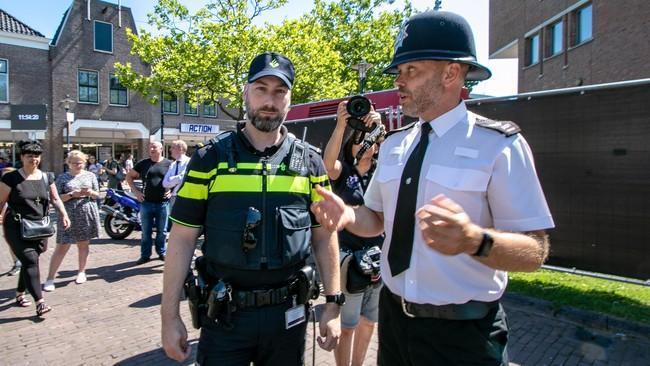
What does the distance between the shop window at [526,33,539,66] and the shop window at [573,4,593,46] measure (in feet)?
9.80

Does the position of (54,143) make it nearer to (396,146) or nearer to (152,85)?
(152,85)

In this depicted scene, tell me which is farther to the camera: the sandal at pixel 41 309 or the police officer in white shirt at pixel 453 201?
the sandal at pixel 41 309

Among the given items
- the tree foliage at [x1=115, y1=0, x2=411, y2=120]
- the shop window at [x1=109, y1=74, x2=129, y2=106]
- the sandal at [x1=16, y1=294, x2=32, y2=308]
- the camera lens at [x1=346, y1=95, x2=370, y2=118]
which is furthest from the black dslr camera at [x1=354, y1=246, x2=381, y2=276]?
the shop window at [x1=109, y1=74, x2=129, y2=106]

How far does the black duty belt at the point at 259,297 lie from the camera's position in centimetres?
205

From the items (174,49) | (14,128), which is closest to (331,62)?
(174,49)

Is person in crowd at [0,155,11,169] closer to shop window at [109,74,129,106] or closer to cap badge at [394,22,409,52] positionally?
shop window at [109,74,129,106]

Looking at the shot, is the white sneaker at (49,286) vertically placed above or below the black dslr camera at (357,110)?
below

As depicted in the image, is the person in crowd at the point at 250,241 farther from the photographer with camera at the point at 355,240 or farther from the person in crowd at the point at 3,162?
the person in crowd at the point at 3,162

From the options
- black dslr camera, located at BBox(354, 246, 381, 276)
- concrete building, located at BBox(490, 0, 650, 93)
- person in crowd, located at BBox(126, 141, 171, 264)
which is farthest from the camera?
concrete building, located at BBox(490, 0, 650, 93)

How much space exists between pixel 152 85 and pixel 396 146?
15536 millimetres

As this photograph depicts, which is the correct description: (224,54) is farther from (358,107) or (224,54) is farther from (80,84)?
(80,84)

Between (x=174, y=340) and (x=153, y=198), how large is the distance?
5.56m

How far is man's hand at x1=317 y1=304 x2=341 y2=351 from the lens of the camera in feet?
7.59

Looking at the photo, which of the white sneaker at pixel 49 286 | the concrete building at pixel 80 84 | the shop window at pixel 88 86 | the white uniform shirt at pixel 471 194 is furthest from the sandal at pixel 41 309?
the shop window at pixel 88 86
